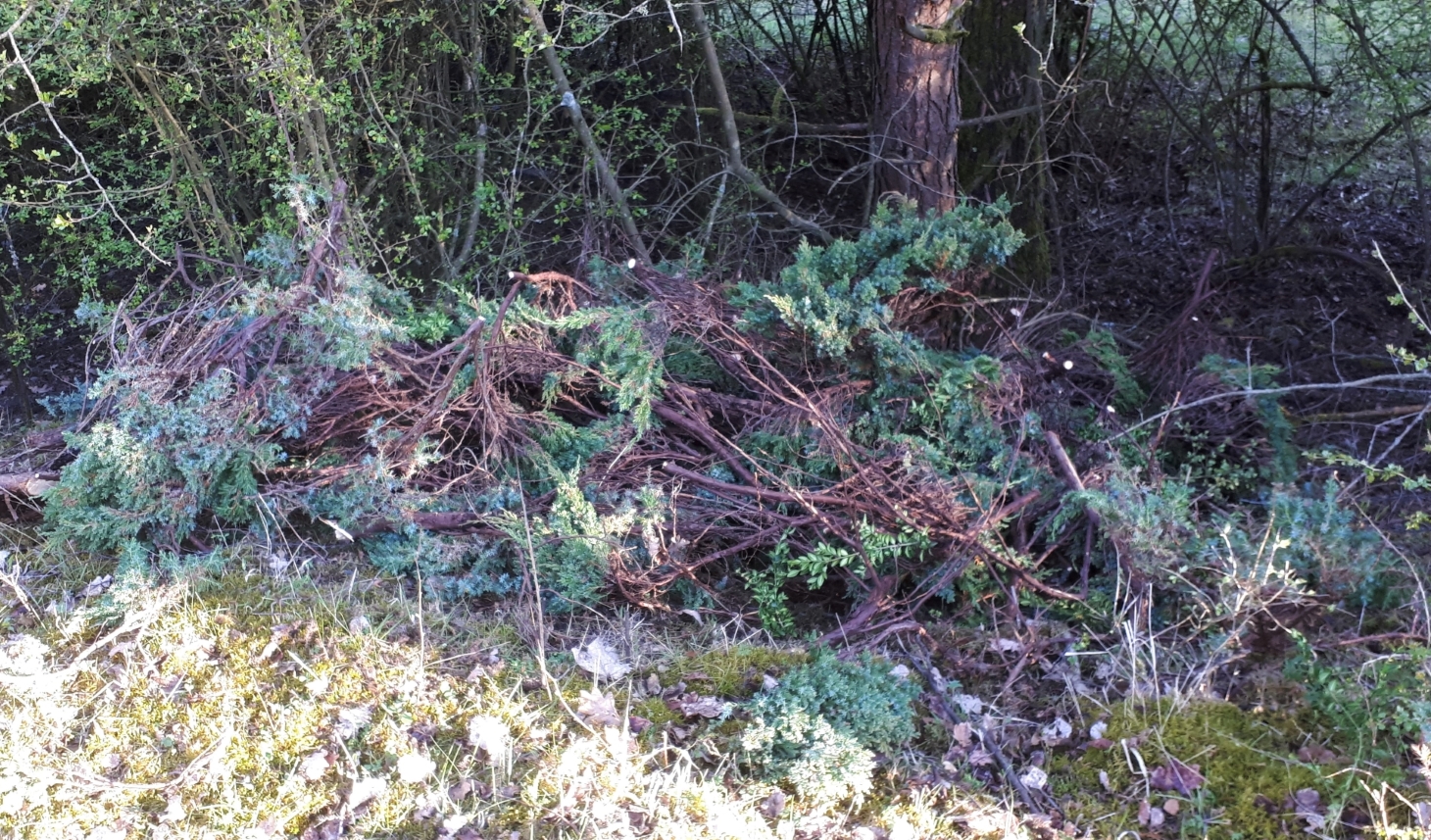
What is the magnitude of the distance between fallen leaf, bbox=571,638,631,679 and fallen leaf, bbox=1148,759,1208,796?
1.54 m

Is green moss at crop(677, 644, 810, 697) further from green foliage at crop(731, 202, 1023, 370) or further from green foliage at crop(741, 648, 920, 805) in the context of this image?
green foliage at crop(731, 202, 1023, 370)

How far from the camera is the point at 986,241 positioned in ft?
14.0

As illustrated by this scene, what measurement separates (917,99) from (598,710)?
3.38 m

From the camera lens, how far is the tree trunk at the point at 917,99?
4.95m

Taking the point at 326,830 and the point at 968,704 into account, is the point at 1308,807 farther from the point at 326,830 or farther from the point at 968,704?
the point at 326,830

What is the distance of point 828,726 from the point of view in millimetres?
2863

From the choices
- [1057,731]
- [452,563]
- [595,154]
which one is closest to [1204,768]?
[1057,731]

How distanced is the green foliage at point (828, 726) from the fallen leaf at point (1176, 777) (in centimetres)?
65

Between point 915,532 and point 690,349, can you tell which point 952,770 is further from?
point 690,349

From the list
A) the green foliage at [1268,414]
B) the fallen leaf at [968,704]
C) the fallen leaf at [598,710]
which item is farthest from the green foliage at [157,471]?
the green foliage at [1268,414]

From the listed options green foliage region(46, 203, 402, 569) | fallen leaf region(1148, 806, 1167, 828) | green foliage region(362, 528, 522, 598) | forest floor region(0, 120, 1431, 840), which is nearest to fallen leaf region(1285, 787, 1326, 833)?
forest floor region(0, 120, 1431, 840)

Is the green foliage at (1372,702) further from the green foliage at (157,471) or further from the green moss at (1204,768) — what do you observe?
the green foliage at (157,471)

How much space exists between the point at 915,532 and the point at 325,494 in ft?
7.09

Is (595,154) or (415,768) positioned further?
(595,154)
